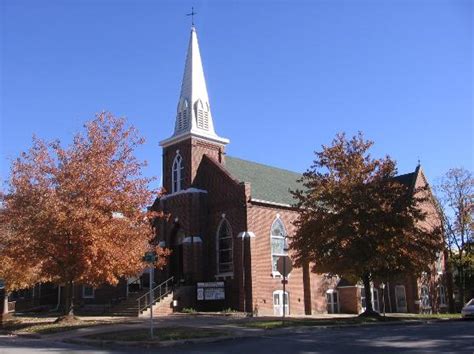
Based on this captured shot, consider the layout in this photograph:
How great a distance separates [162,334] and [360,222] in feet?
41.4

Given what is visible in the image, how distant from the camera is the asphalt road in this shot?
1484 cm

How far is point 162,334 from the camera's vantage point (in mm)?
18531

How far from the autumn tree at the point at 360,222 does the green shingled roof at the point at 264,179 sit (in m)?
7.52

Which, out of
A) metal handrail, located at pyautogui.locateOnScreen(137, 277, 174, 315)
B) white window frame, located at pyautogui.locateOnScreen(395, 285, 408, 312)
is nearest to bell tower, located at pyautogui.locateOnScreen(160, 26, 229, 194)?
metal handrail, located at pyautogui.locateOnScreen(137, 277, 174, 315)

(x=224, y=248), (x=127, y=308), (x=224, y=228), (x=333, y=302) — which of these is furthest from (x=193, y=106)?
(x=333, y=302)

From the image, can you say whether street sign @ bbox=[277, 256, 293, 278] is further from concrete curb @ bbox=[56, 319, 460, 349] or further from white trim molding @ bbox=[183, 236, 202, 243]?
white trim molding @ bbox=[183, 236, 202, 243]

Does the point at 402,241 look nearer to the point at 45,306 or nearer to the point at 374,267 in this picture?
the point at 374,267

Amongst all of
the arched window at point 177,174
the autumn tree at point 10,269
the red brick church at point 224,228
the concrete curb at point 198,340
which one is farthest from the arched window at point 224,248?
the concrete curb at point 198,340

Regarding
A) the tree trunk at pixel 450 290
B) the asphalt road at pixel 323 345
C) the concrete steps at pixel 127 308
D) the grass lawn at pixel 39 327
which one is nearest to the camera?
the asphalt road at pixel 323 345

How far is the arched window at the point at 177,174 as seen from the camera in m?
38.4

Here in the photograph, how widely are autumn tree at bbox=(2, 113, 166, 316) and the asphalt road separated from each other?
575 centimetres

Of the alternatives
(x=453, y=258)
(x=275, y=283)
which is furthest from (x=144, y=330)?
(x=453, y=258)

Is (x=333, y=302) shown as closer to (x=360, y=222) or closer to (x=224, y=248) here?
(x=224, y=248)

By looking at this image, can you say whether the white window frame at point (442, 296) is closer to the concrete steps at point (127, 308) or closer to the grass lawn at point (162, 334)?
the concrete steps at point (127, 308)
